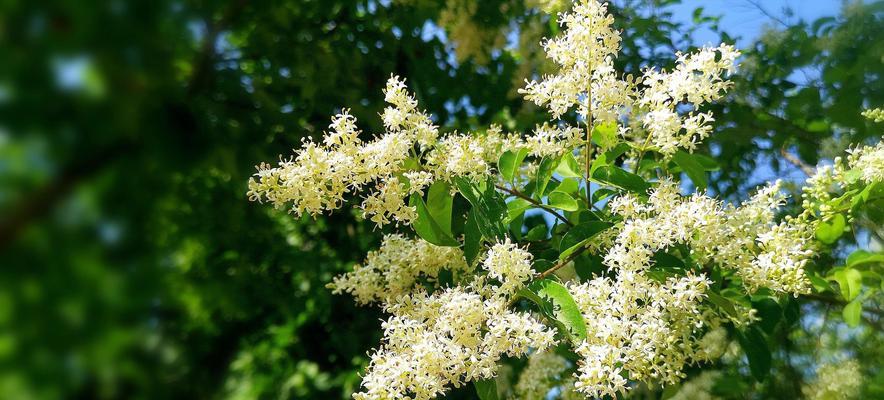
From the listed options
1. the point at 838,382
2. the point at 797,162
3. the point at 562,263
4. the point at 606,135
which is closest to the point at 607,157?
the point at 606,135

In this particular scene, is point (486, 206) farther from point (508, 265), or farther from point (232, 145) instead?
point (232, 145)

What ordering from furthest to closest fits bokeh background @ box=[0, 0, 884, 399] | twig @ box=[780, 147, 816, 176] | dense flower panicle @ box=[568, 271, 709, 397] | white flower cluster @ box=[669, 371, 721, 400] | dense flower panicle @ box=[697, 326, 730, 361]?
twig @ box=[780, 147, 816, 176] → white flower cluster @ box=[669, 371, 721, 400] → dense flower panicle @ box=[697, 326, 730, 361] → dense flower panicle @ box=[568, 271, 709, 397] → bokeh background @ box=[0, 0, 884, 399]

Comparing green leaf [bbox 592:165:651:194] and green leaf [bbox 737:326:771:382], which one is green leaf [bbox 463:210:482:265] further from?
green leaf [bbox 737:326:771:382]

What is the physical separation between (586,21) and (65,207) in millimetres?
652

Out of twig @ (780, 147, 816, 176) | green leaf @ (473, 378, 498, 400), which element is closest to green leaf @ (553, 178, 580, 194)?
green leaf @ (473, 378, 498, 400)

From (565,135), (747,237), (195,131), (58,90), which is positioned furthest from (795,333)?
(58,90)

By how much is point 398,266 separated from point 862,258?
1.76 feet

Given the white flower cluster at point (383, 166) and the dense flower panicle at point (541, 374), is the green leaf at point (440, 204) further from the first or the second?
the dense flower panicle at point (541, 374)

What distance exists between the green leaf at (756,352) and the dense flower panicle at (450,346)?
29 centimetres

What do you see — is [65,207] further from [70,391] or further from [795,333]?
[795,333]

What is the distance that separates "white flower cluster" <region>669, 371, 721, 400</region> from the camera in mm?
1232

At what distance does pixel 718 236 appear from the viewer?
2.66ft

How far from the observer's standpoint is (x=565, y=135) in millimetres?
899

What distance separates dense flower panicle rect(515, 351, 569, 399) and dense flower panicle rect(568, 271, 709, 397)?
12.6 inches
